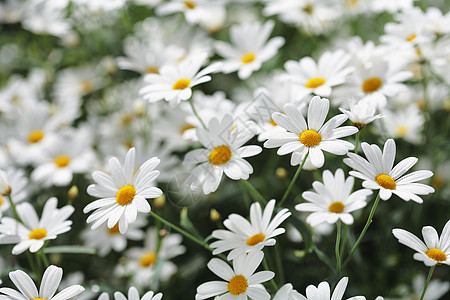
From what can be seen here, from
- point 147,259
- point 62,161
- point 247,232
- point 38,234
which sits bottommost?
point 147,259

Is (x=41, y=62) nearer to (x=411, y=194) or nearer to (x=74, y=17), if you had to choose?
(x=74, y=17)

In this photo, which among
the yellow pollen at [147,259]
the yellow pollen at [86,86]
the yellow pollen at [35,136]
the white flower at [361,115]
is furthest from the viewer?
the yellow pollen at [86,86]

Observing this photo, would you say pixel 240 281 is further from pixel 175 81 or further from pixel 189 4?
pixel 189 4

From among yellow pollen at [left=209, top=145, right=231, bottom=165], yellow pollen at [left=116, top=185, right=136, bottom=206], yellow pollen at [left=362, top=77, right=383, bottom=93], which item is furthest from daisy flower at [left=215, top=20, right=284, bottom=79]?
yellow pollen at [left=116, top=185, right=136, bottom=206]

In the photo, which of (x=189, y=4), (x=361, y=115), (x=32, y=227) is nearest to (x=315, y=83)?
(x=361, y=115)

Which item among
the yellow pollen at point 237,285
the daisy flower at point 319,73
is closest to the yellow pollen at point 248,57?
the daisy flower at point 319,73

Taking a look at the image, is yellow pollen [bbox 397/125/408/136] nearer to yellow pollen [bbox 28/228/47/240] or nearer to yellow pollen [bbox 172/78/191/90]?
yellow pollen [bbox 172/78/191/90]

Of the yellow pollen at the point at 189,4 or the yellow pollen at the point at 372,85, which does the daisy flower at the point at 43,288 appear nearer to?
the yellow pollen at the point at 372,85
